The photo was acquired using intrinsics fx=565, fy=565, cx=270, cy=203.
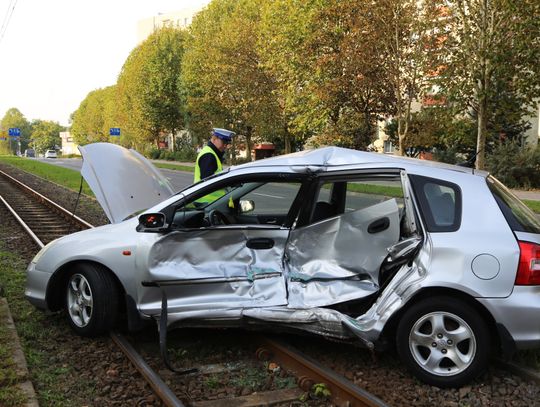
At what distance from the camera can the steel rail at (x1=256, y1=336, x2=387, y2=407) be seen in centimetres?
369

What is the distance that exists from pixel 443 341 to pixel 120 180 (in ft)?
11.7

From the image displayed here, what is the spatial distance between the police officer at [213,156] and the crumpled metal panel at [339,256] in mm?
1688

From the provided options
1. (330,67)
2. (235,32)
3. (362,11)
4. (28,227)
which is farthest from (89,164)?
(235,32)

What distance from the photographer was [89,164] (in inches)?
224

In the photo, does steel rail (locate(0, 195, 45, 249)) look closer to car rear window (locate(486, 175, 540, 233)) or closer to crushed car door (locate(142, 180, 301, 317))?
crushed car door (locate(142, 180, 301, 317))

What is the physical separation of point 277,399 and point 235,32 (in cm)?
3345

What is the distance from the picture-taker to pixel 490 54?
13.5 metres

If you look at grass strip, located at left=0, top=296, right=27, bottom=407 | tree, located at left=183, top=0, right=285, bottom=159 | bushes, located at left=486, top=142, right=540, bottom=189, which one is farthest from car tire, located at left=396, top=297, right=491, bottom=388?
tree, located at left=183, top=0, right=285, bottom=159

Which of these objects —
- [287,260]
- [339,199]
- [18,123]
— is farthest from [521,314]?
[18,123]

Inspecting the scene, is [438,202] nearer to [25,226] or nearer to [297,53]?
[25,226]

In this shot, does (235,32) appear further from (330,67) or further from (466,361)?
(466,361)

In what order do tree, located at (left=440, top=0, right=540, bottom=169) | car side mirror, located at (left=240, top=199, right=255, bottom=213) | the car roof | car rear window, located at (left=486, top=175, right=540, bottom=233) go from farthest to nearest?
tree, located at (left=440, top=0, right=540, bottom=169), car side mirror, located at (left=240, top=199, right=255, bottom=213), the car roof, car rear window, located at (left=486, top=175, right=540, bottom=233)

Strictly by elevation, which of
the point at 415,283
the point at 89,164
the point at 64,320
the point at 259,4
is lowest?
the point at 64,320

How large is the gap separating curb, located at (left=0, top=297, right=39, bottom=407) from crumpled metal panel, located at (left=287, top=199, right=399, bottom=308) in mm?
1982
